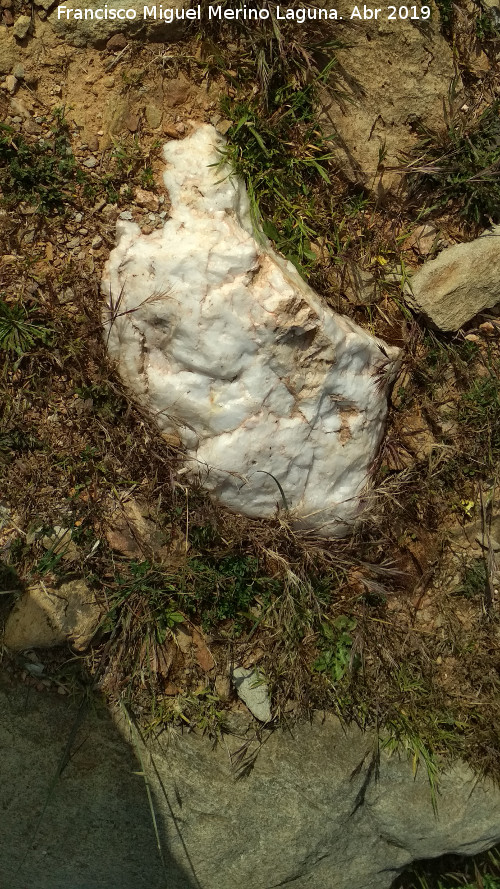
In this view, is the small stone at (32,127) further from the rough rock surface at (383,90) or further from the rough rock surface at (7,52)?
the rough rock surface at (383,90)

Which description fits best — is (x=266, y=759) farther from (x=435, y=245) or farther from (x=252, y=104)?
(x=252, y=104)

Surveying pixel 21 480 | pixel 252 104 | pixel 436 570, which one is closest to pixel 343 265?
pixel 252 104

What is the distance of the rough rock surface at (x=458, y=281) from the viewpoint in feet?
10.8

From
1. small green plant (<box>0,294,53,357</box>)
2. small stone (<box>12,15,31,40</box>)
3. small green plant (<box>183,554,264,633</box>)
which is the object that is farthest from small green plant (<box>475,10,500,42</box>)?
small green plant (<box>183,554,264,633</box>)

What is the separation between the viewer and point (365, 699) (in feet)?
10.9

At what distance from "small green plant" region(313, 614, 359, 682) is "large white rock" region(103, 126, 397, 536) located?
0.55 m

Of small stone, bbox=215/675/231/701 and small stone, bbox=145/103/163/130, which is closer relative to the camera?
small stone, bbox=145/103/163/130

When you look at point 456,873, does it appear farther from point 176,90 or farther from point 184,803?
point 176,90

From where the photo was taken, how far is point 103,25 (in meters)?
2.82

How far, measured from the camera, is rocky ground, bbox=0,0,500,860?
2936mm

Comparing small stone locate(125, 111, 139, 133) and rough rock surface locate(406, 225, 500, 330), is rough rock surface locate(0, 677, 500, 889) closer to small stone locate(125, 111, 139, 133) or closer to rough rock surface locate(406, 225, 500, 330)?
rough rock surface locate(406, 225, 500, 330)

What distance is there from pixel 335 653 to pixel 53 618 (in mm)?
1441

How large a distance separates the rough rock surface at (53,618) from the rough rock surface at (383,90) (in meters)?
2.52

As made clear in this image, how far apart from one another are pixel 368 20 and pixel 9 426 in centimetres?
259
